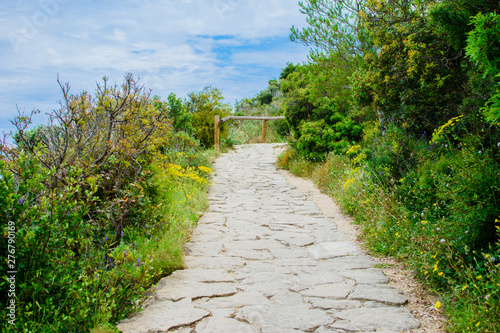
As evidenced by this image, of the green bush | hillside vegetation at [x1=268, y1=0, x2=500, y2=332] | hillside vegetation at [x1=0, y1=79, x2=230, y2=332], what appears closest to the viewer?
hillside vegetation at [x1=0, y1=79, x2=230, y2=332]

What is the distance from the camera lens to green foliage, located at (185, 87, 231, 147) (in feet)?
51.4

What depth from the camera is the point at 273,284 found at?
4.21m

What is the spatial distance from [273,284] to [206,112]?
1256 centimetres

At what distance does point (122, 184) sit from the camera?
5.25 m

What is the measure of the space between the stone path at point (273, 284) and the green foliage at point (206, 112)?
8.74 m

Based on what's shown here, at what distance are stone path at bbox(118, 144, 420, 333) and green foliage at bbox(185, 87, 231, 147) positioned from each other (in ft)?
28.7

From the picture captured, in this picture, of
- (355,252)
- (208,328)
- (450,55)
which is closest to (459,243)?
(355,252)

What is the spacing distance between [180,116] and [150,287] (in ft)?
30.0

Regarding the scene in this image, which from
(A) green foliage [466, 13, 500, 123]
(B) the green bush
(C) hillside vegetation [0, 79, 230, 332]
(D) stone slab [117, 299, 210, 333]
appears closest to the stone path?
(D) stone slab [117, 299, 210, 333]

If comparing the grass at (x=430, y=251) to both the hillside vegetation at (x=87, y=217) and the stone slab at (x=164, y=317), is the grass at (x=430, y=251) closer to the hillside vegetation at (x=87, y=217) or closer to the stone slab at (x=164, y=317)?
the stone slab at (x=164, y=317)

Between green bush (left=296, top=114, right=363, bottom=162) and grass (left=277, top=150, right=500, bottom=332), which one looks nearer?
grass (left=277, top=150, right=500, bottom=332)

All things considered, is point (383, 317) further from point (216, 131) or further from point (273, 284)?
point (216, 131)

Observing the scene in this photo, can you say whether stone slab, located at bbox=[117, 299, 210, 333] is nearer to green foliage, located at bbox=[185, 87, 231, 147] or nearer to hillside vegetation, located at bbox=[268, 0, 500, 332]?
hillside vegetation, located at bbox=[268, 0, 500, 332]

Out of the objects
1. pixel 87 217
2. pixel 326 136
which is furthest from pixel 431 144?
pixel 326 136
